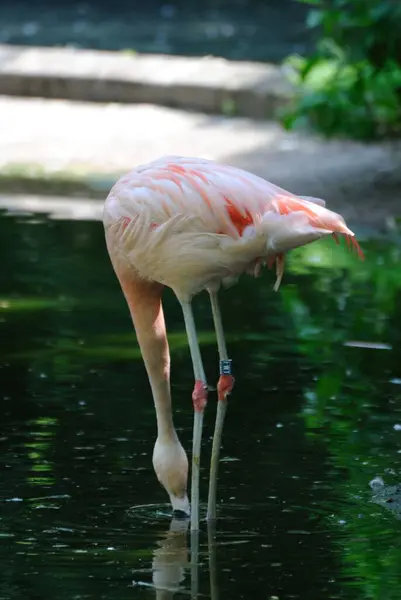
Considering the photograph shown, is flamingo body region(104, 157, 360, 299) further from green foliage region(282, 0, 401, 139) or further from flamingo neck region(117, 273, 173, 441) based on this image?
green foliage region(282, 0, 401, 139)

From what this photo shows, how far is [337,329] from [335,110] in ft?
19.2

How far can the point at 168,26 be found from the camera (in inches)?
931

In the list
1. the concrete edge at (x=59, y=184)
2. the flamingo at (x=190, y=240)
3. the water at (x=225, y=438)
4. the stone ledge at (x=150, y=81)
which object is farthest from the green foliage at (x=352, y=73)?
the flamingo at (x=190, y=240)

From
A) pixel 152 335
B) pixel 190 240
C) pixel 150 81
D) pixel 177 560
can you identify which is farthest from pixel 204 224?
pixel 150 81

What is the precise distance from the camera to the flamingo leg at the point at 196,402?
4605 mm

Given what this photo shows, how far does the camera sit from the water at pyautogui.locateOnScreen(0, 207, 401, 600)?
422 cm

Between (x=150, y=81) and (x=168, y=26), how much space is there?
9.12 meters

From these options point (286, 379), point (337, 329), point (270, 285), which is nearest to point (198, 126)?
point (270, 285)

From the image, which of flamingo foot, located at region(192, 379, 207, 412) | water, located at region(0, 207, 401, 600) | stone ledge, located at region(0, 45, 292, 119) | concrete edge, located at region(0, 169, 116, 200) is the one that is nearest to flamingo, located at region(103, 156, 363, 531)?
flamingo foot, located at region(192, 379, 207, 412)

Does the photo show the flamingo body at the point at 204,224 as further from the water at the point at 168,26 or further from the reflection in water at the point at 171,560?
the water at the point at 168,26

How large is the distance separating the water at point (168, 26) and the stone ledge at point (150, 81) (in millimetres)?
3044

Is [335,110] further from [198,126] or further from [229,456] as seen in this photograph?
[229,456]

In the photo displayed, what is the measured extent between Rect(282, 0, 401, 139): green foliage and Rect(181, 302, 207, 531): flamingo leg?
19.6 feet

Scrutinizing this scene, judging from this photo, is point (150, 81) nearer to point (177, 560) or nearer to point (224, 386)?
Result: point (224, 386)
